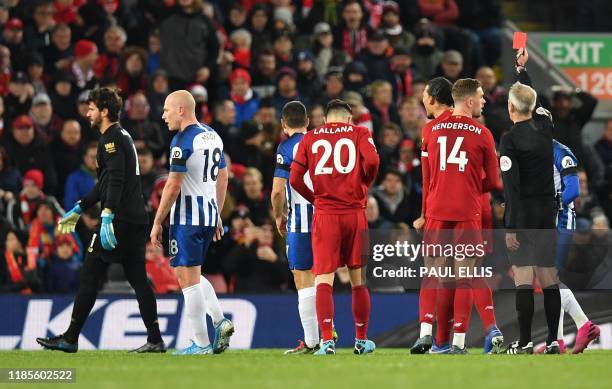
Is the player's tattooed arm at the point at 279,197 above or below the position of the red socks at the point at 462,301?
above

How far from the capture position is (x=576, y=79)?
70.1ft

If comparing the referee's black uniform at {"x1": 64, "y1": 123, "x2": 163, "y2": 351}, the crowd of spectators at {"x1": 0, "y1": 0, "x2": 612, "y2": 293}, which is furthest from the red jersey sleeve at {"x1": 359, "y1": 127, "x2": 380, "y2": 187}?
the crowd of spectators at {"x1": 0, "y1": 0, "x2": 612, "y2": 293}

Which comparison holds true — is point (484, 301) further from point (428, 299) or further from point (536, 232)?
point (536, 232)

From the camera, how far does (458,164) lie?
1151cm

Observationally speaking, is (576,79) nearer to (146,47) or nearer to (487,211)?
(146,47)

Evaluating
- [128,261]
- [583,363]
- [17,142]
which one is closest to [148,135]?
[17,142]

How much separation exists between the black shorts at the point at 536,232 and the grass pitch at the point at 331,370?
84 centimetres

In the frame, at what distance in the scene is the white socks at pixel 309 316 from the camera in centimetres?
1204

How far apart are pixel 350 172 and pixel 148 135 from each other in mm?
6666

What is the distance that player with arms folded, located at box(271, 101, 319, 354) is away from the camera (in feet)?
39.5

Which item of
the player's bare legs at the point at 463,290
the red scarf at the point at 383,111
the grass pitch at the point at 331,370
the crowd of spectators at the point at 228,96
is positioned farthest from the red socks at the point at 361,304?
the red scarf at the point at 383,111

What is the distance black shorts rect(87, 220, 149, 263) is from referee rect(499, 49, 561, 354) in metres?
3.10

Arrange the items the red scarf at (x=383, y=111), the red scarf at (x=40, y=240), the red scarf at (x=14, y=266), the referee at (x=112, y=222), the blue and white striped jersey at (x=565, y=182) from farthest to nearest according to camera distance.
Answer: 1. the red scarf at (x=383, y=111)
2. the red scarf at (x=40, y=240)
3. the red scarf at (x=14, y=266)
4. the blue and white striped jersey at (x=565, y=182)
5. the referee at (x=112, y=222)

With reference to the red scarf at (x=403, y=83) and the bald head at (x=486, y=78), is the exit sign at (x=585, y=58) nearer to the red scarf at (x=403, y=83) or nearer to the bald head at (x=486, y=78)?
the bald head at (x=486, y=78)
